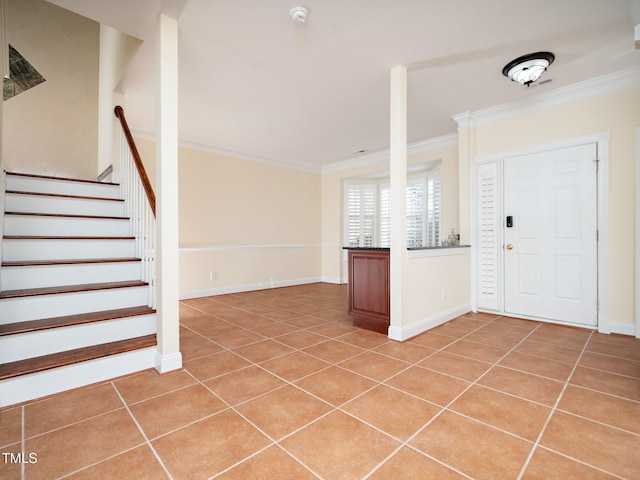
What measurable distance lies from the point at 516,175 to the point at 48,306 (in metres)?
4.90

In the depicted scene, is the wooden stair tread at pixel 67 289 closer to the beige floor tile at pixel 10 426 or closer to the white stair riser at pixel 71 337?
the white stair riser at pixel 71 337

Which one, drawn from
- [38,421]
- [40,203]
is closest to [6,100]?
[40,203]

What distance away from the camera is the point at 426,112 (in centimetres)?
402

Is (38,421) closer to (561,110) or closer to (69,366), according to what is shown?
(69,366)

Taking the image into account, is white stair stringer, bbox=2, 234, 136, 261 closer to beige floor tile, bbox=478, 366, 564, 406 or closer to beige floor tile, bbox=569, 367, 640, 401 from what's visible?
beige floor tile, bbox=478, 366, 564, 406

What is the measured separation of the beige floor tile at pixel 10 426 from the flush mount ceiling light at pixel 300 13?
9.95 feet

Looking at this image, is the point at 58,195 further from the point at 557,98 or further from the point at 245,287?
the point at 557,98

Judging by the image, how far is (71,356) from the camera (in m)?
2.03

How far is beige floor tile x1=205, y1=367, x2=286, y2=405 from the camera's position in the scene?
76.0 inches

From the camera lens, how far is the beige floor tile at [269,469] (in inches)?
49.8

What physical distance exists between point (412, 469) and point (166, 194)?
224 cm

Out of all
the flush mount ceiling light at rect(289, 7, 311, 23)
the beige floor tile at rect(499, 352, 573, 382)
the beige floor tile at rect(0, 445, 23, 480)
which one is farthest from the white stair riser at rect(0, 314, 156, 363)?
the beige floor tile at rect(499, 352, 573, 382)

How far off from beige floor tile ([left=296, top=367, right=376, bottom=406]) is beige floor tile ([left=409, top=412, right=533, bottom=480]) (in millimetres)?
510

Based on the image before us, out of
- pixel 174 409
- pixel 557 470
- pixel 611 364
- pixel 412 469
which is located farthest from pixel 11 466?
pixel 611 364
